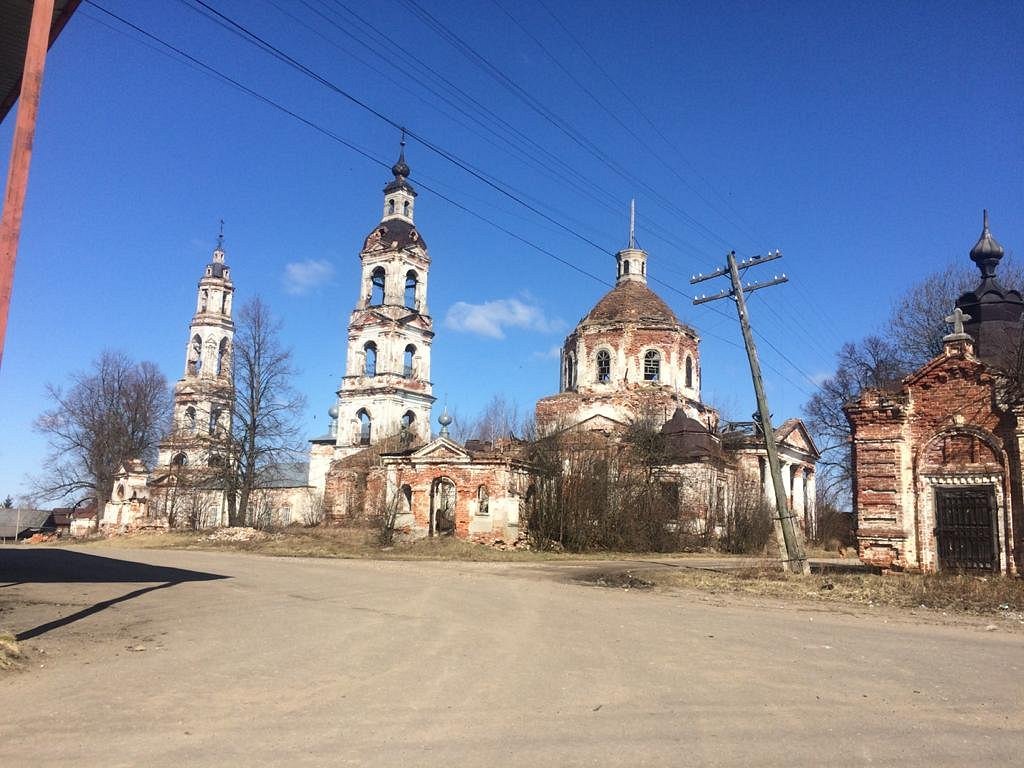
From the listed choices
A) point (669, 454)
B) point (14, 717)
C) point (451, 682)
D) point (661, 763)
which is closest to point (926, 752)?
point (661, 763)

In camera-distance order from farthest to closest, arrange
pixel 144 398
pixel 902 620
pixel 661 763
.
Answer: pixel 144 398 → pixel 902 620 → pixel 661 763

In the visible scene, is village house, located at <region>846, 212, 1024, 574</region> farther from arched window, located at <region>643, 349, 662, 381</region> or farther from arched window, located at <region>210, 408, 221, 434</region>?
arched window, located at <region>210, 408, 221, 434</region>

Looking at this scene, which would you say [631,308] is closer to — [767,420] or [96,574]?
[767,420]

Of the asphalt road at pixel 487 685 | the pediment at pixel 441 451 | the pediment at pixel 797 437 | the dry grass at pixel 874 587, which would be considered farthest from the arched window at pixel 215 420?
the pediment at pixel 797 437

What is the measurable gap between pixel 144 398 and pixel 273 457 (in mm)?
20786

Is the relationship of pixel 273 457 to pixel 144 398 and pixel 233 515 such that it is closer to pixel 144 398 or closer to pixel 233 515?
pixel 233 515

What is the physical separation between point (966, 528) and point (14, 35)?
2033 centimetres

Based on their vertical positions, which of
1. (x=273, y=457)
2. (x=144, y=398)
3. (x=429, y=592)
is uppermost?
(x=144, y=398)

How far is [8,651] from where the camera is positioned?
7078 millimetres

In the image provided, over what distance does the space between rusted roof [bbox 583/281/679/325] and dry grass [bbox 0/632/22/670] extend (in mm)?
37390

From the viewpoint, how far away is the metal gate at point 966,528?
17672 millimetres

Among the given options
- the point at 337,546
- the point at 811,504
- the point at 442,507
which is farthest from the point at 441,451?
the point at 811,504

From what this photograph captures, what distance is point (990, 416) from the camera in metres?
17.8

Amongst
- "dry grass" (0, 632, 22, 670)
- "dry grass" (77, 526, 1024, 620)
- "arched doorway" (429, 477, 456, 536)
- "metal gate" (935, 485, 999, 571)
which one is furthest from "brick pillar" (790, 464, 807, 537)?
"dry grass" (0, 632, 22, 670)
